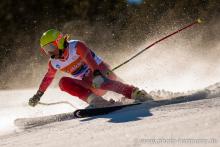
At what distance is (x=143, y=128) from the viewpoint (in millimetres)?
5945

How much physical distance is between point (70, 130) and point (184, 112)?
1.44m

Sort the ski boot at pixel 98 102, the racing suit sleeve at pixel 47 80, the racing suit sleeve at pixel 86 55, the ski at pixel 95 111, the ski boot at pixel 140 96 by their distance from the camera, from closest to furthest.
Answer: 1. the ski at pixel 95 111
2. the ski boot at pixel 140 96
3. the ski boot at pixel 98 102
4. the racing suit sleeve at pixel 86 55
5. the racing suit sleeve at pixel 47 80

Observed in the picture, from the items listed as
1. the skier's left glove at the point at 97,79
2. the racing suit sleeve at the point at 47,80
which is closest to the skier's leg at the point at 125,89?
the skier's left glove at the point at 97,79

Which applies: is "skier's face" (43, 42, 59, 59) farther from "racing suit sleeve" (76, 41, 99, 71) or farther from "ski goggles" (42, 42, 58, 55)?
"racing suit sleeve" (76, 41, 99, 71)

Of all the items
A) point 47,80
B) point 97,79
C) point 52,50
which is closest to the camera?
point 97,79

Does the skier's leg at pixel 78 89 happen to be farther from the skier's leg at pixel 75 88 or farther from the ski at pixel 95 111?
the ski at pixel 95 111

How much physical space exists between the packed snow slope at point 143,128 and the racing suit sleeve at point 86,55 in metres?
1.07

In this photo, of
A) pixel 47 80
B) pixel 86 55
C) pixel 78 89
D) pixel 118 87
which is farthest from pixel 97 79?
pixel 47 80

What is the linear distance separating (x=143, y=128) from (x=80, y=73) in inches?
130

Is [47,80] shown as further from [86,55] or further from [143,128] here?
[143,128]

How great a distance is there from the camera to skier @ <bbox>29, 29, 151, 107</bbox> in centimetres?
834

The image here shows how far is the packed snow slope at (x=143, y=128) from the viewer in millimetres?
5257

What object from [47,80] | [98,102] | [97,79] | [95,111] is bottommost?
[95,111]

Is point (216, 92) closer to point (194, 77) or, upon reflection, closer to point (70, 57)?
point (70, 57)
